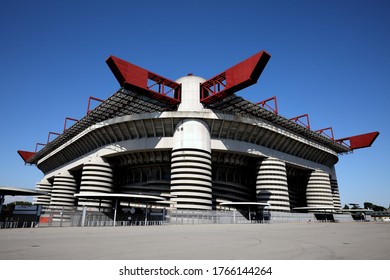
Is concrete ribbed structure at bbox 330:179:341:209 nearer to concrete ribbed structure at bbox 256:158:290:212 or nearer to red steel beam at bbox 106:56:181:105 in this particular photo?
concrete ribbed structure at bbox 256:158:290:212

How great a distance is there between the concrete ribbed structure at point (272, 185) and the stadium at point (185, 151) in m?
0.19

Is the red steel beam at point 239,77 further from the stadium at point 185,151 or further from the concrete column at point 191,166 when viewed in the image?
the concrete column at point 191,166

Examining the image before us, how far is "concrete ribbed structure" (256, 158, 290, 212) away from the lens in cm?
4600

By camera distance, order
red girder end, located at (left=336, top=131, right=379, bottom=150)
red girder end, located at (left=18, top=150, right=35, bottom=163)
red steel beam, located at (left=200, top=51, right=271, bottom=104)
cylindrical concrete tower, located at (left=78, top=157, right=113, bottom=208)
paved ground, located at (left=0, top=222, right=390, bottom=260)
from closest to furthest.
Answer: paved ground, located at (left=0, top=222, right=390, bottom=260), red steel beam, located at (left=200, top=51, right=271, bottom=104), cylindrical concrete tower, located at (left=78, top=157, right=113, bottom=208), red girder end, located at (left=336, top=131, right=379, bottom=150), red girder end, located at (left=18, top=150, right=35, bottom=163)

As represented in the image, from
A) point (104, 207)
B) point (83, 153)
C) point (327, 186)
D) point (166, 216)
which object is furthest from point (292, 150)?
point (83, 153)

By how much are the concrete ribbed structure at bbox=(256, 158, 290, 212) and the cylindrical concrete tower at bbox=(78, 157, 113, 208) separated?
2822 centimetres

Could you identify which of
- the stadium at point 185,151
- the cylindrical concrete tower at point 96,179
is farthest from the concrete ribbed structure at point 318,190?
the cylindrical concrete tower at point 96,179

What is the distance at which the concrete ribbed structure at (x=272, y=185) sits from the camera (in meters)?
46.0

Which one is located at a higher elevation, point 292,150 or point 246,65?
point 246,65

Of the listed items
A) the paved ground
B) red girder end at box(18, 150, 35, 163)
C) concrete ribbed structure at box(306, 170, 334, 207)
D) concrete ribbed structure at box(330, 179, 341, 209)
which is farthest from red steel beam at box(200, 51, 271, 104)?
red girder end at box(18, 150, 35, 163)

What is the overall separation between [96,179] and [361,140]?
2644 inches

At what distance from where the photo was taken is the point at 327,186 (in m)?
60.5
